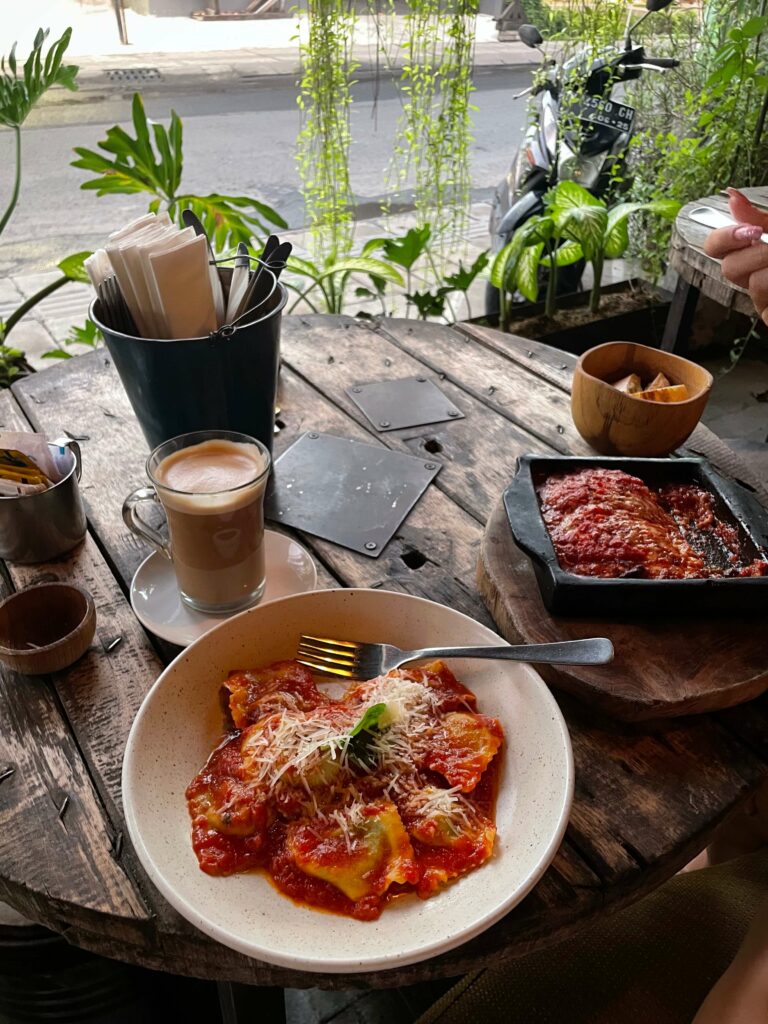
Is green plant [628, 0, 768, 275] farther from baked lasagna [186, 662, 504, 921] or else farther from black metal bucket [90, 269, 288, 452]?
baked lasagna [186, 662, 504, 921]

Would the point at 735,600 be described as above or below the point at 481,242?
above

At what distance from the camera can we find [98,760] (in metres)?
0.88

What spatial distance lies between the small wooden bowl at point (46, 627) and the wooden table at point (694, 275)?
1.75 meters

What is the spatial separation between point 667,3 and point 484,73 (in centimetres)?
596

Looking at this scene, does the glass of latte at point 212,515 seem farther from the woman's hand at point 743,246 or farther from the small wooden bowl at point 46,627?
the woman's hand at point 743,246

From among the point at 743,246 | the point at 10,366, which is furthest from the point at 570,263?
the point at 10,366

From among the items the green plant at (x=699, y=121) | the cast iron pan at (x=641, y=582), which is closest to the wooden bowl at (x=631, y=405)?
the cast iron pan at (x=641, y=582)

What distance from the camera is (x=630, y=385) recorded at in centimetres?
138

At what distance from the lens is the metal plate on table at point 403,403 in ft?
5.01

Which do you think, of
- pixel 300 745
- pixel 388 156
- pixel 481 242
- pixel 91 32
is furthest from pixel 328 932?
pixel 91 32

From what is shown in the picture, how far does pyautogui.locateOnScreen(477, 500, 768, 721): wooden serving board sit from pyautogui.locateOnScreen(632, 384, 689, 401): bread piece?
0.46 meters

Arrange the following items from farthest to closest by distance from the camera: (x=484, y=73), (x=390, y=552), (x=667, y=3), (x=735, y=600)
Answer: (x=484, y=73)
(x=667, y=3)
(x=390, y=552)
(x=735, y=600)

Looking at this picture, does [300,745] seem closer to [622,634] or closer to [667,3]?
[622,634]

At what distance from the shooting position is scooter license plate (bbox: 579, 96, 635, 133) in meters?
3.17
